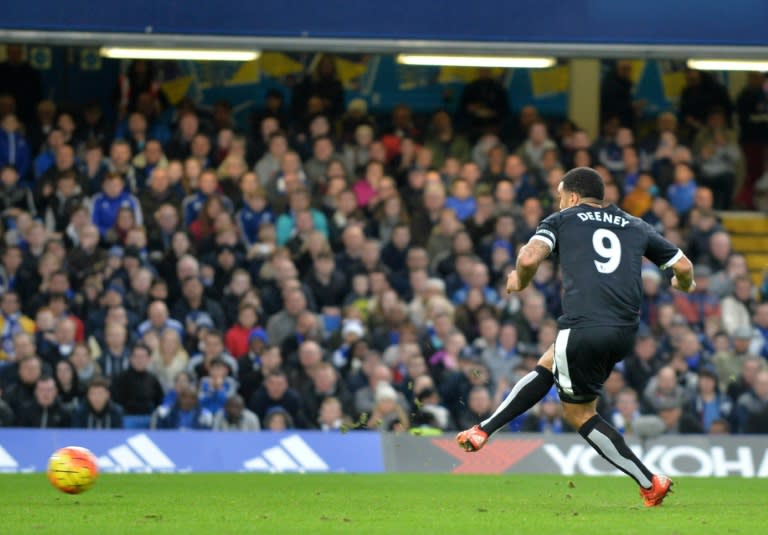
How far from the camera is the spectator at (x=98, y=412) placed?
1634cm

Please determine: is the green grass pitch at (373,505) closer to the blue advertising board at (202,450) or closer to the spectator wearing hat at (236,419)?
the blue advertising board at (202,450)

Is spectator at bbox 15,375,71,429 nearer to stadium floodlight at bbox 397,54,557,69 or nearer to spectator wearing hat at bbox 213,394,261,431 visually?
spectator wearing hat at bbox 213,394,261,431

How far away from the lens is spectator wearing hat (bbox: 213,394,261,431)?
16734 millimetres

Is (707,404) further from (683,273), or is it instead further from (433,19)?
(683,273)

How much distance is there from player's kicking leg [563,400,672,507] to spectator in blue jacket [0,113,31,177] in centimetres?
1108

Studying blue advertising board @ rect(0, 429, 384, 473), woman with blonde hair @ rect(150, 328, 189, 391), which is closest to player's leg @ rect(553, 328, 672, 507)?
blue advertising board @ rect(0, 429, 384, 473)

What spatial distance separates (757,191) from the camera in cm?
2342

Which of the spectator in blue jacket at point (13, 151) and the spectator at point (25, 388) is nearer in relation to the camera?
the spectator at point (25, 388)

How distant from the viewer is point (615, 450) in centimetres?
1016

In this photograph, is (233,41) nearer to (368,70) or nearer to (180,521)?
(368,70)

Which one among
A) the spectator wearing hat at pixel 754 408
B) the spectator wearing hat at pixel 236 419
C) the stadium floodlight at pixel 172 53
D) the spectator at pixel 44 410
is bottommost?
the spectator wearing hat at pixel 754 408

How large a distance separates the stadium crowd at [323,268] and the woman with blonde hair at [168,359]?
0.01 m

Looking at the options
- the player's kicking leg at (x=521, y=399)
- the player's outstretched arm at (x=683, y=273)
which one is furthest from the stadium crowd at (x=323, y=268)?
the player's outstretched arm at (x=683, y=273)

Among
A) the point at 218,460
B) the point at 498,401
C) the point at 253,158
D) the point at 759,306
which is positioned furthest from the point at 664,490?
the point at 253,158
